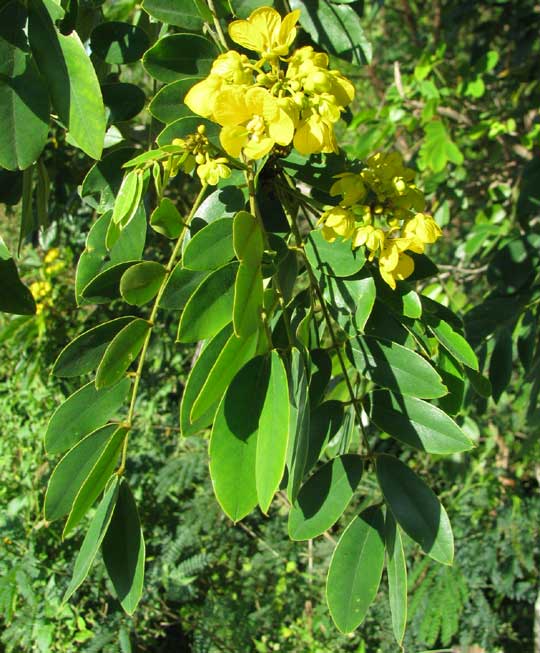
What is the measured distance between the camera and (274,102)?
54cm

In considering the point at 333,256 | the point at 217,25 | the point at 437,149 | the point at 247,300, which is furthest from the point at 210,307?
the point at 437,149

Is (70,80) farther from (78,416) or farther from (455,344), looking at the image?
(455,344)

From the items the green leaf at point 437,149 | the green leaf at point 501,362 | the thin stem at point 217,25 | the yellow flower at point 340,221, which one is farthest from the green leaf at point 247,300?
the green leaf at point 437,149

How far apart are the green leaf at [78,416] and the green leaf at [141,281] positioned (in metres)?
0.12

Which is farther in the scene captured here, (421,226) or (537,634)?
(537,634)

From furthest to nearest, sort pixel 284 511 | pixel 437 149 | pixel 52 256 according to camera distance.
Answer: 1. pixel 52 256
2. pixel 284 511
3. pixel 437 149

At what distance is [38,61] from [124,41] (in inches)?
6.8

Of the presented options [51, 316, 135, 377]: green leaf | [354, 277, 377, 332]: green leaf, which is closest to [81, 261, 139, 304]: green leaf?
[51, 316, 135, 377]: green leaf

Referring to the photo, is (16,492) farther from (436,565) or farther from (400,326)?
(400,326)

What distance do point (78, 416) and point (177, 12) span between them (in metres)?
0.46

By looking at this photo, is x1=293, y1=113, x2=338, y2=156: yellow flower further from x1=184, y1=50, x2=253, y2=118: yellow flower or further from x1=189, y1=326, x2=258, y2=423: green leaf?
x1=189, y1=326, x2=258, y2=423: green leaf

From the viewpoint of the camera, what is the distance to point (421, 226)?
2.05ft

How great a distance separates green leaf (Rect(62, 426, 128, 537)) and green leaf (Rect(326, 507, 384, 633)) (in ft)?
0.81

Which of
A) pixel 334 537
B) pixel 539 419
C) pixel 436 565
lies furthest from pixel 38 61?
pixel 334 537
